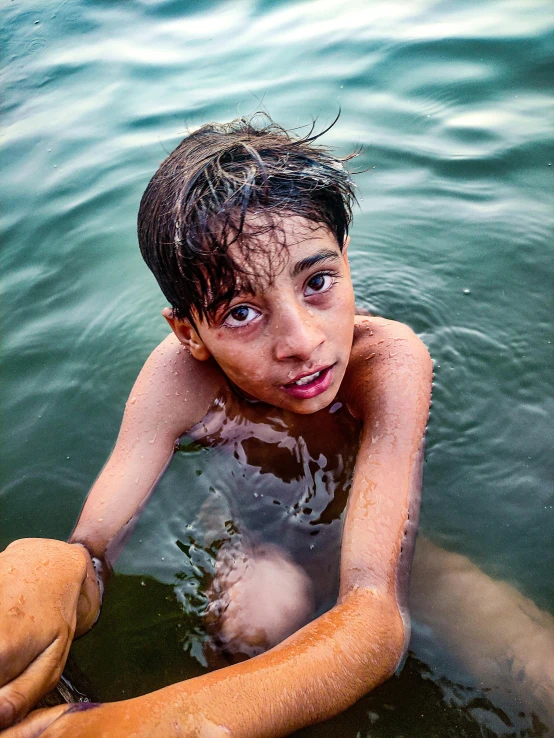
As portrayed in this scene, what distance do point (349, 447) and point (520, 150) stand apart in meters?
2.64

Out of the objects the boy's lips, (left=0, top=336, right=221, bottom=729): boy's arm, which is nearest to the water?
(left=0, top=336, right=221, bottom=729): boy's arm

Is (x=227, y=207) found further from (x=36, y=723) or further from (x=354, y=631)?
(x=36, y=723)

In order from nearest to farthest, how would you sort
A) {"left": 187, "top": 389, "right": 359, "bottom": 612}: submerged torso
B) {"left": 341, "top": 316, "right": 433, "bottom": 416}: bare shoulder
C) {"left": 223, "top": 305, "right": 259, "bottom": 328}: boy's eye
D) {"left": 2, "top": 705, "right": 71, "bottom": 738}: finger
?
{"left": 2, "top": 705, "right": 71, "bottom": 738}: finger, {"left": 223, "top": 305, "right": 259, "bottom": 328}: boy's eye, {"left": 341, "top": 316, "right": 433, "bottom": 416}: bare shoulder, {"left": 187, "top": 389, "right": 359, "bottom": 612}: submerged torso

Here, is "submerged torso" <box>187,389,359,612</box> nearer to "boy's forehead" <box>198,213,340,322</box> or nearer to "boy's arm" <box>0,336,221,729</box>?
"boy's arm" <box>0,336,221,729</box>

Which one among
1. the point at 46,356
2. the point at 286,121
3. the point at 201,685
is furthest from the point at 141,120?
the point at 201,685

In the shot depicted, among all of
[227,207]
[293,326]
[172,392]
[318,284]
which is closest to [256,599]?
[172,392]

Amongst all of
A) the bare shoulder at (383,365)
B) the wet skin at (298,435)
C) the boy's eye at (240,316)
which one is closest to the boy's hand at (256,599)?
the wet skin at (298,435)

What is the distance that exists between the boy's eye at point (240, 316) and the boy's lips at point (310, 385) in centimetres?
25

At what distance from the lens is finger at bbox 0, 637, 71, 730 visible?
1.57m

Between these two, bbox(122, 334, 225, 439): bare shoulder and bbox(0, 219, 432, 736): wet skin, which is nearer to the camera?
bbox(0, 219, 432, 736): wet skin

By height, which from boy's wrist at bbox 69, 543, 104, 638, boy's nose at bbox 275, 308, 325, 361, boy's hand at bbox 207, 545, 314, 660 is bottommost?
boy's hand at bbox 207, 545, 314, 660

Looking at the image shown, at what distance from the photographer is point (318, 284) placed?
89.8 inches

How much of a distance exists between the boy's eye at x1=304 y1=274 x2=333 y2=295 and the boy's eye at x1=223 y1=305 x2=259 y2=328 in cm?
18

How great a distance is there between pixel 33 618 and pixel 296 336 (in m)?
1.04
